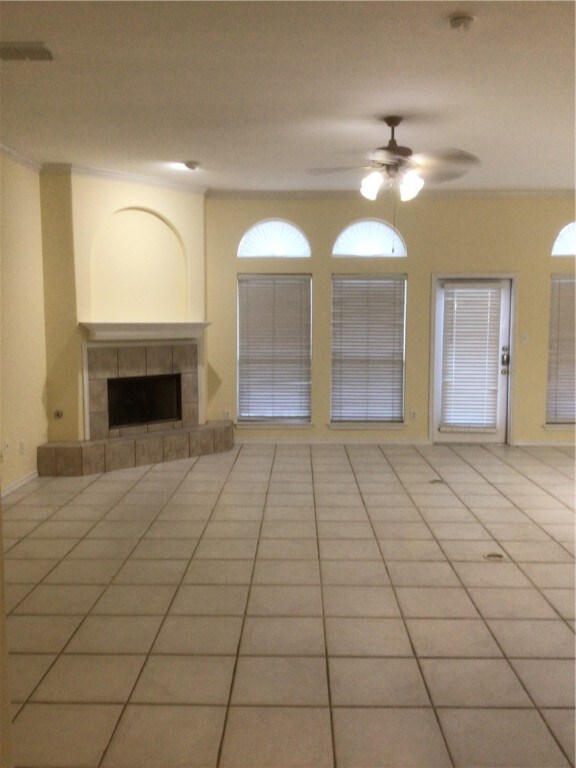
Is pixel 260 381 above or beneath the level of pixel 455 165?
beneath

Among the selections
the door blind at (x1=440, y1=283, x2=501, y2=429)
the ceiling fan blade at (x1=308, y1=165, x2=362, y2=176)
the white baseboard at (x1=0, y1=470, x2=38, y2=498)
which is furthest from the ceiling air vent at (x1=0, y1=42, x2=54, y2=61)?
the door blind at (x1=440, y1=283, x2=501, y2=429)

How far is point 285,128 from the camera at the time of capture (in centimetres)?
441

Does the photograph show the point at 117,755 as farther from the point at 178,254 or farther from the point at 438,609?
the point at 178,254

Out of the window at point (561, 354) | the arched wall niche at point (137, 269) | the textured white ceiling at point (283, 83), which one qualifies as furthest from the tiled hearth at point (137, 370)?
the window at point (561, 354)

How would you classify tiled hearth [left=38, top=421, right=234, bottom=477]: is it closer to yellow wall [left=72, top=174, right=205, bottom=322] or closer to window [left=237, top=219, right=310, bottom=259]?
yellow wall [left=72, top=174, right=205, bottom=322]

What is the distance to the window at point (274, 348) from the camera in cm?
695

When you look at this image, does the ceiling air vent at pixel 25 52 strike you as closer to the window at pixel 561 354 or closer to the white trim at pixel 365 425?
the white trim at pixel 365 425

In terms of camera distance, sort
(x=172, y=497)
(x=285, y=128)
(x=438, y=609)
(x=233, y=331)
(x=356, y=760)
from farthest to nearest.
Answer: (x=233, y=331) < (x=172, y=497) < (x=285, y=128) < (x=438, y=609) < (x=356, y=760)

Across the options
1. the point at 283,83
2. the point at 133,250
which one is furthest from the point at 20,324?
the point at 283,83

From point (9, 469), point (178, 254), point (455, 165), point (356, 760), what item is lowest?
point (356, 760)

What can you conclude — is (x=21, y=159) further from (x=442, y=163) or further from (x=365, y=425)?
(x=365, y=425)

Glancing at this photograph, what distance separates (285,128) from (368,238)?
8.82 feet

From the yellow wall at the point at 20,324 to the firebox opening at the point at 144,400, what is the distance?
0.70 m

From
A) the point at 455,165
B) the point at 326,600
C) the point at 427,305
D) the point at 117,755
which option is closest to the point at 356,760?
the point at 117,755
